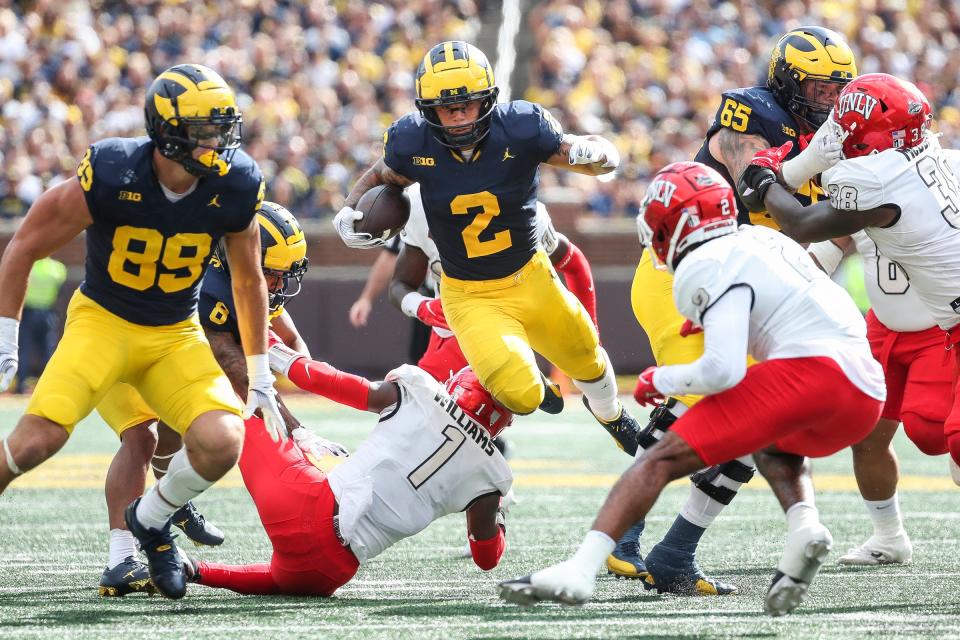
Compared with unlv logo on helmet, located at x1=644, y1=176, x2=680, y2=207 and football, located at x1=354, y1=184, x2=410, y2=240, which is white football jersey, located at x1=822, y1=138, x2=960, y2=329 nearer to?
unlv logo on helmet, located at x1=644, y1=176, x2=680, y2=207

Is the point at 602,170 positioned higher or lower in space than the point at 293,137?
higher

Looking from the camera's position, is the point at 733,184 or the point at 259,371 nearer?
the point at 259,371

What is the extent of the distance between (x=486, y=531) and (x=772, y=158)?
65.7 inches

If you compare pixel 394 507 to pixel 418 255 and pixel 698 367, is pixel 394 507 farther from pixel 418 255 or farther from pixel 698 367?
pixel 418 255

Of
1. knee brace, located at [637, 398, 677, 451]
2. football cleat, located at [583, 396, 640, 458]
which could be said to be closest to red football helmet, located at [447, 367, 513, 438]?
knee brace, located at [637, 398, 677, 451]

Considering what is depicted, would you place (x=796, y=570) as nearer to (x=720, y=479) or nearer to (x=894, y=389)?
(x=720, y=479)

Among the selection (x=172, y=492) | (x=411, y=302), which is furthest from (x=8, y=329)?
(x=411, y=302)

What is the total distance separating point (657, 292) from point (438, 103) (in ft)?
3.59

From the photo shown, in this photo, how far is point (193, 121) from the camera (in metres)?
4.48

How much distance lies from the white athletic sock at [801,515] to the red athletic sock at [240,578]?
1712mm

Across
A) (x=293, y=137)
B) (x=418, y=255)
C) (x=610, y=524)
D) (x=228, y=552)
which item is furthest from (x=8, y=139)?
(x=610, y=524)

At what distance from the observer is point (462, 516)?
691 cm

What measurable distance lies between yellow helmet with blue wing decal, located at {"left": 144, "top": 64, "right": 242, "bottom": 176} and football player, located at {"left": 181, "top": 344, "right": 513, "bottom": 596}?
91 cm

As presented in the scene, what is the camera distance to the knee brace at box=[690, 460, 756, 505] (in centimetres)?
473
